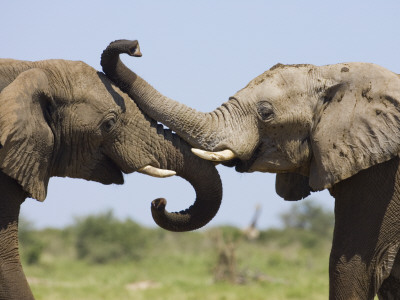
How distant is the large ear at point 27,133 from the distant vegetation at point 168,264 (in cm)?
803

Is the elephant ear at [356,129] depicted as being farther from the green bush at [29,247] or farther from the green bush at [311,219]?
the green bush at [311,219]

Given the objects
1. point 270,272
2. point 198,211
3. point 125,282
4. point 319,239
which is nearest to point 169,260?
point 270,272

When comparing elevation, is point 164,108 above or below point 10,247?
above

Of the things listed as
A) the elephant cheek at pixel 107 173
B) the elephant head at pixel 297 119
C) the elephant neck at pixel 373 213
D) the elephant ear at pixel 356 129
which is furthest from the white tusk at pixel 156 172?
the elephant neck at pixel 373 213

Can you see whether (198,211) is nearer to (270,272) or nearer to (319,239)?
(270,272)

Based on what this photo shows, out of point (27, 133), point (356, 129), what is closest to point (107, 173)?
point (27, 133)

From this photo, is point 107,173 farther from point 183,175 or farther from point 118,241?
point 118,241

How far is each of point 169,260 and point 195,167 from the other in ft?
67.2

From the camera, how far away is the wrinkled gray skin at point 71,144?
610 centimetres

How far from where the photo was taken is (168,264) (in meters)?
25.6

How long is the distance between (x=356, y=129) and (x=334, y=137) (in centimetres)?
16

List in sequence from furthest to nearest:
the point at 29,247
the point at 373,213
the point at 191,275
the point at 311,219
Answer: the point at 311,219 → the point at 29,247 → the point at 191,275 → the point at 373,213

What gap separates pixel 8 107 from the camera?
603cm

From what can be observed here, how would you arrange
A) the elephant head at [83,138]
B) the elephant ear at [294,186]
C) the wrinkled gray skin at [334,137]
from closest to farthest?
the elephant head at [83,138] → the wrinkled gray skin at [334,137] → the elephant ear at [294,186]
